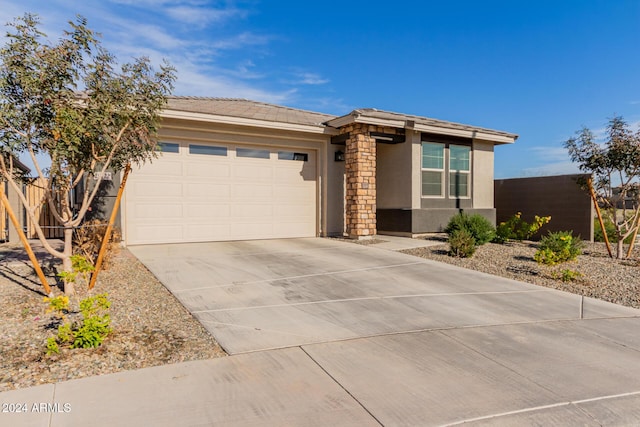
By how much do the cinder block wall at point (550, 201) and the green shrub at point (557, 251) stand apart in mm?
4322

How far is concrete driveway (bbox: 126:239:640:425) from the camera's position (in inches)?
115

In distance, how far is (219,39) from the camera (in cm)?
1256

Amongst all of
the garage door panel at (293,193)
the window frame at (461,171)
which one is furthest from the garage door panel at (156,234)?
the window frame at (461,171)

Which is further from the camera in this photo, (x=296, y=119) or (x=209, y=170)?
(x=296, y=119)

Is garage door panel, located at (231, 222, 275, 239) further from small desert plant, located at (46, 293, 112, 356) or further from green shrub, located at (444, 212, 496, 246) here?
small desert plant, located at (46, 293, 112, 356)

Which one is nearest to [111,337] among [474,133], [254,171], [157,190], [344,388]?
[344,388]

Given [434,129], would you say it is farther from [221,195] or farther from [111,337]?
[111,337]

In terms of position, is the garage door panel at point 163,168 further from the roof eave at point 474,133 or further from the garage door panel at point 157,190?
the roof eave at point 474,133

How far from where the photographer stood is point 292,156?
1215 cm

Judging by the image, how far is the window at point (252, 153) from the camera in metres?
11.3

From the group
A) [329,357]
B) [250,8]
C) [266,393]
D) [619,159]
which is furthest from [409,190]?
[266,393]

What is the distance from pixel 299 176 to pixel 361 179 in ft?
6.63

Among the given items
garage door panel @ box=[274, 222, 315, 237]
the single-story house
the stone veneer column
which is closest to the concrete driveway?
the single-story house

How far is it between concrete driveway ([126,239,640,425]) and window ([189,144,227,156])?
386 cm
